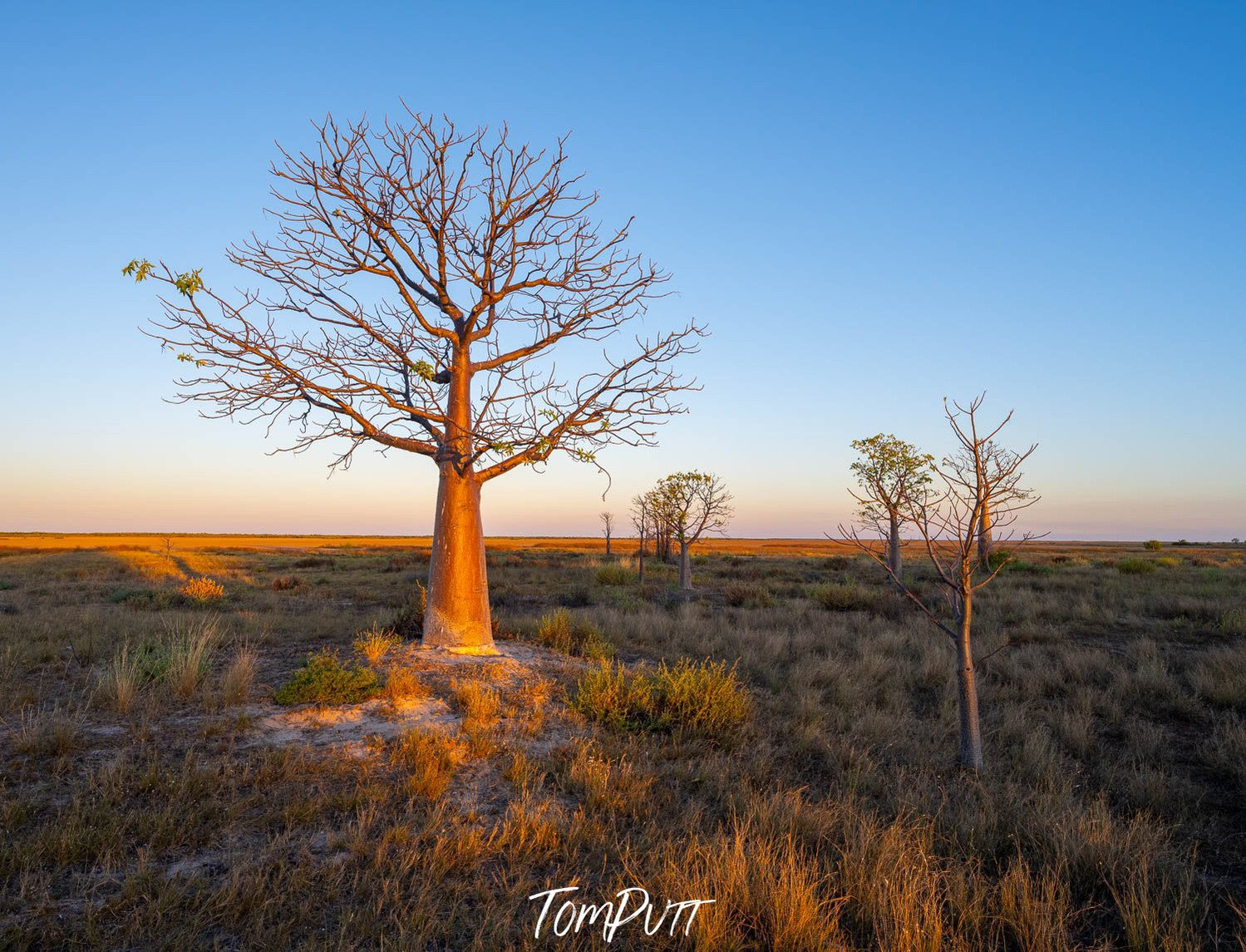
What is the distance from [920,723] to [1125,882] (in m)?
3.49

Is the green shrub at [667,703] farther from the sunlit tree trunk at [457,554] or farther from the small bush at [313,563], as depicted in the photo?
the small bush at [313,563]

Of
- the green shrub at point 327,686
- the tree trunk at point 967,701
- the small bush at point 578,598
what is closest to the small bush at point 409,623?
the green shrub at point 327,686

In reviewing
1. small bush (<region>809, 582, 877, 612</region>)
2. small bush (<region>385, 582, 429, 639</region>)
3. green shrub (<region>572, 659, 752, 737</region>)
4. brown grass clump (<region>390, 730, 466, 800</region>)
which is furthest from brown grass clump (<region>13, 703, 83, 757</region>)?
small bush (<region>809, 582, 877, 612</region>)

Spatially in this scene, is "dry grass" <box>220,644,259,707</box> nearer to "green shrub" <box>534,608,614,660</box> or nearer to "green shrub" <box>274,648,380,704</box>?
"green shrub" <box>274,648,380,704</box>

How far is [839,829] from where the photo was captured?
4344 mm

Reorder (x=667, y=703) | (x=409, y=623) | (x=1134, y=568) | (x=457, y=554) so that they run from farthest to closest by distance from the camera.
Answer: (x=1134, y=568) < (x=409, y=623) < (x=457, y=554) < (x=667, y=703)

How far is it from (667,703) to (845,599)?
10.9 m

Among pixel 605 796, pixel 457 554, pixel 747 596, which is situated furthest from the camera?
pixel 747 596

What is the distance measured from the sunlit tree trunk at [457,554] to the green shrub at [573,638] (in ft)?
4.80

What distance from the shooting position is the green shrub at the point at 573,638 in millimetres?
9227

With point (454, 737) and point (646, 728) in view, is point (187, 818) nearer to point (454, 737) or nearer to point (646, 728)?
point (454, 737)

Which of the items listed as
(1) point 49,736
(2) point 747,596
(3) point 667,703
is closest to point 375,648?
(1) point 49,736

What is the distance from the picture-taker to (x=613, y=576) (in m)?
22.7

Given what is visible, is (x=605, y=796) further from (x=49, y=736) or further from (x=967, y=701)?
(x=49, y=736)
